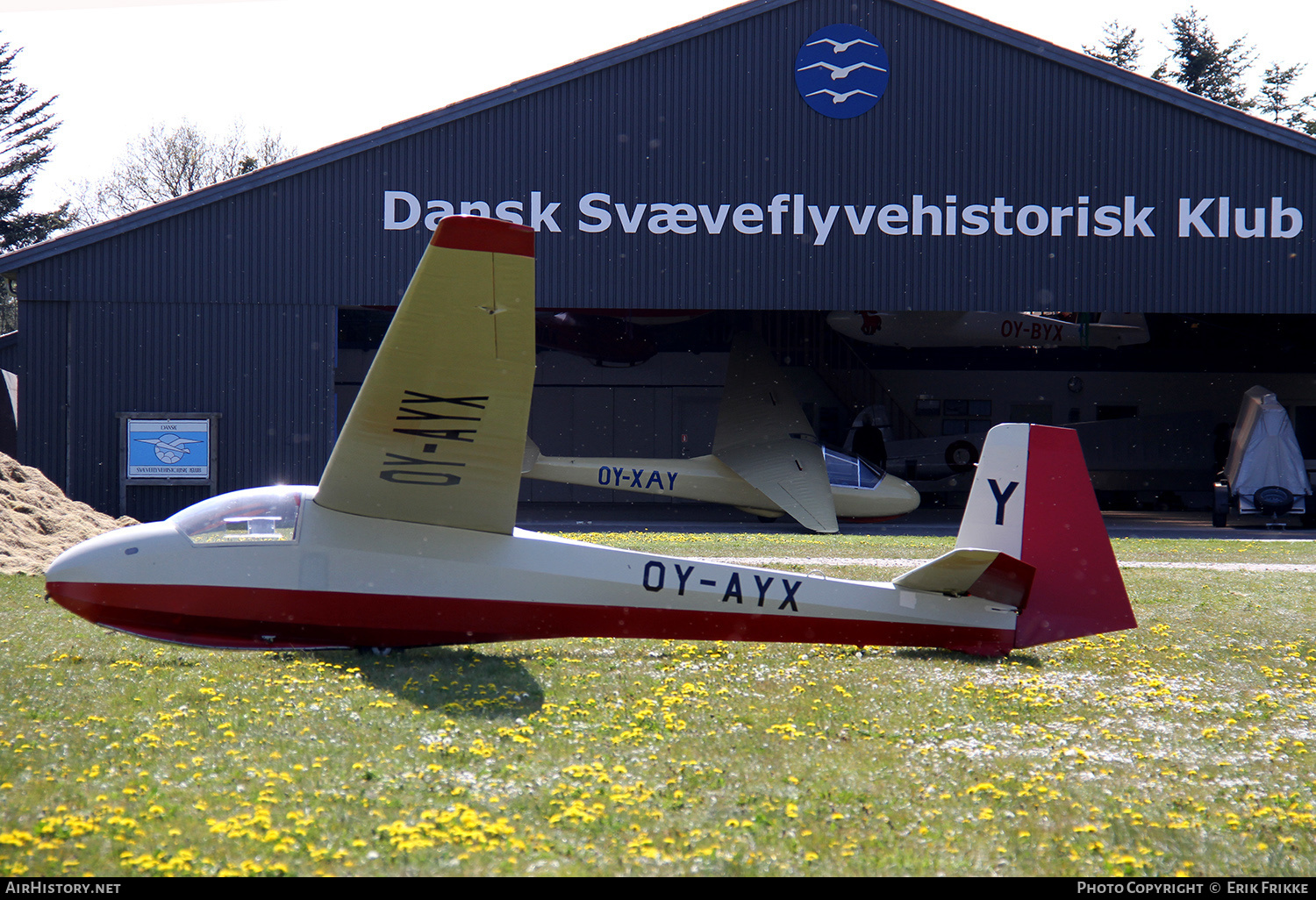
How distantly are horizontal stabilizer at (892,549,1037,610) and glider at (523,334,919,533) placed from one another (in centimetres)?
1301

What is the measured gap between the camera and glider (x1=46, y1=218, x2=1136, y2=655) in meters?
7.01

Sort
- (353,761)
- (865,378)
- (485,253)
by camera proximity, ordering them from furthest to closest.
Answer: (865,378) < (485,253) < (353,761)

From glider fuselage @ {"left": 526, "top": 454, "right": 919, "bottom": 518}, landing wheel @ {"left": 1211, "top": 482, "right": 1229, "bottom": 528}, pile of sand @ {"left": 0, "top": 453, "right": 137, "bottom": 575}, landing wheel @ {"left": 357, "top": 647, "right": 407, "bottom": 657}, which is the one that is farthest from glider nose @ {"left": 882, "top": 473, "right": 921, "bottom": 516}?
pile of sand @ {"left": 0, "top": 453, "right": 137, "bottom": 575}

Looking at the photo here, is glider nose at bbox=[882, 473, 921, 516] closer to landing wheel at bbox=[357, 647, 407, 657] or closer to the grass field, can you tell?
A: the grass field

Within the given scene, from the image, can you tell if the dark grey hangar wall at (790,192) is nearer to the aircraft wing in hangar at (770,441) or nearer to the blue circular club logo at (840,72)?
the blue circular club logo at (840,72)

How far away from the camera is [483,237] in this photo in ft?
17.9

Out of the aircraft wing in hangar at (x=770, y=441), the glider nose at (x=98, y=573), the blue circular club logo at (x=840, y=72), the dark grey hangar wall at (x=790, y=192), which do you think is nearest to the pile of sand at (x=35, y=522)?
the dark grey hangar wall at (x=790, y=192)

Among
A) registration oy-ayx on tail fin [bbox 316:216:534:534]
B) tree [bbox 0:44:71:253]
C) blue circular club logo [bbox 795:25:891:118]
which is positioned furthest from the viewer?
tree [bbox 0:44:71:253]

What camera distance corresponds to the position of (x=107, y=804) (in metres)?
4.29

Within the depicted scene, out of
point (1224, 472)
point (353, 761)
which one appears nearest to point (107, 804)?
point (353, 761)

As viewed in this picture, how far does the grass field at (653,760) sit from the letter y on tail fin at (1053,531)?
53 cm

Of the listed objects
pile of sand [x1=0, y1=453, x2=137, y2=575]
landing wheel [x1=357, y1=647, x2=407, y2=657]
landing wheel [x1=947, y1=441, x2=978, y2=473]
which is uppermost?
landing wheel [x1=947, y1=441, x2=978, y2=473]

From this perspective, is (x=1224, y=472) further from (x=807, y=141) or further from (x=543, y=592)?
(x=543, y=592)

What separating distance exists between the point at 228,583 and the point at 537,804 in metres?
3.88
